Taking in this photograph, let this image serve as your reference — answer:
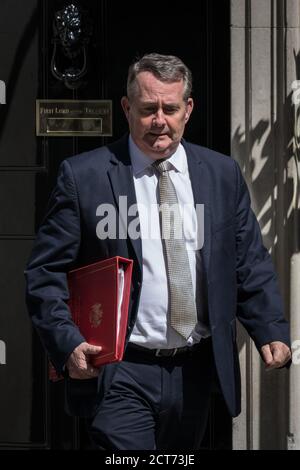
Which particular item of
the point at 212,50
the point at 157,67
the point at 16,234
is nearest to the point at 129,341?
the point at 157,67

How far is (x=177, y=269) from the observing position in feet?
13.8

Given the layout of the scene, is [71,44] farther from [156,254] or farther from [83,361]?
[83,361]

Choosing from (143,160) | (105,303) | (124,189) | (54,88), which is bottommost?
(105,303)

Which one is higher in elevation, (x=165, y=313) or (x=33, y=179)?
(x=33, y=179)

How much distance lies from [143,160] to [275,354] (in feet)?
3.13

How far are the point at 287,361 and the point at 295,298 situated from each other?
104 centimetres

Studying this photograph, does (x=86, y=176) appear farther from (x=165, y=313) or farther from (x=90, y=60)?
(x=90, y=60)

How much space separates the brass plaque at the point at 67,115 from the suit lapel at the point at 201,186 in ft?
4.02

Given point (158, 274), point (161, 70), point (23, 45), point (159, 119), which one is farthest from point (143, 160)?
point (23, 45)

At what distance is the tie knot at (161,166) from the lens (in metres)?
4.37

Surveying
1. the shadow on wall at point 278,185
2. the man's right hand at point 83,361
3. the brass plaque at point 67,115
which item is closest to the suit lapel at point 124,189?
the man's right hand at point 83,361

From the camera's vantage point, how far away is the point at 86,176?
4.32 m

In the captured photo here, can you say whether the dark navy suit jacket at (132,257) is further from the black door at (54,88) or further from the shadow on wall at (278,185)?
the black door at (54,88)

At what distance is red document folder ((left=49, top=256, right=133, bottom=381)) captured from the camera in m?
4.04
